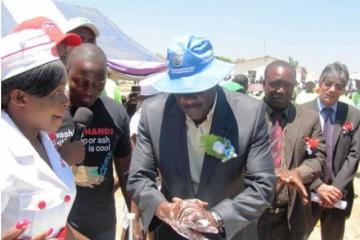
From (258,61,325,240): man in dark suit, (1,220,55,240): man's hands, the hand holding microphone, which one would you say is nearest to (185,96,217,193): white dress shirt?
the hand holding microphone

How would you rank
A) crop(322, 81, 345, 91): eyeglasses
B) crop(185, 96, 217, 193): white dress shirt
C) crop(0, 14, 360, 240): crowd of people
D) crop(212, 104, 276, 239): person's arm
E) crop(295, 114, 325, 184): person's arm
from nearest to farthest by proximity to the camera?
crop(0, 14, 360, 240): crowd of people
crop(212, 104, 276, 239): person's arm
crop(185, 96, 217, 193): white dress shirt
crop(295, 114, 325, 184): person's arm
crop(322, 81, 345, 91): eyeglasses

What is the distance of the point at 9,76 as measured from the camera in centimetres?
163

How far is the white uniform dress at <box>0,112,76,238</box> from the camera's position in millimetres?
1516

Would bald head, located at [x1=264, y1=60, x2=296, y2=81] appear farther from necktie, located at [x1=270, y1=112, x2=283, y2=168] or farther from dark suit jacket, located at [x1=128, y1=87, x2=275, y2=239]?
dark suit jacket, located at [x1=128, y1=87, x2=275, y2=239]

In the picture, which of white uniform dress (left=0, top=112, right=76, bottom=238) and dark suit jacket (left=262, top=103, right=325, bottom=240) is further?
dark suit jacket (left=262, top=103, right=325, bottom=240)

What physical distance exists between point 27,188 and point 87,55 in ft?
4.81

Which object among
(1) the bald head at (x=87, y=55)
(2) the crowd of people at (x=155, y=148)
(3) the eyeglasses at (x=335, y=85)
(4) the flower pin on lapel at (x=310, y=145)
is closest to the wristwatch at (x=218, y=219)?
(2) the crowd of people at (x=155, y=148)

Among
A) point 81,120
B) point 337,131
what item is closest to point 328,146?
point 337,131

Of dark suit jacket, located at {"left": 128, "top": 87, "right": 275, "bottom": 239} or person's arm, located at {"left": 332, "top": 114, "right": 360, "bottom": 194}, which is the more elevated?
dark suit jacket, located at {"left": 128, "top": 87, "right": 275, "bottom": 239}

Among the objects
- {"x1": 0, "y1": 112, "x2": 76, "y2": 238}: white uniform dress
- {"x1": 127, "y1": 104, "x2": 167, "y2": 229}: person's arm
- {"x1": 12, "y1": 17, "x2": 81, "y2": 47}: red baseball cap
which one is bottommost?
{"x1": 127, "y1": 104, "x2": 167, "y2": 229}: person's arm

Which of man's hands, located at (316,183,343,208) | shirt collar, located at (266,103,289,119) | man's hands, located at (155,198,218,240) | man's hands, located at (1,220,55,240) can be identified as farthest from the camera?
man's hands, located at (316,183,343,208)

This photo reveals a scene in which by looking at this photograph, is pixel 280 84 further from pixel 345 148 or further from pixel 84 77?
pixel 84 77

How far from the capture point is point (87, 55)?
9.43 ft

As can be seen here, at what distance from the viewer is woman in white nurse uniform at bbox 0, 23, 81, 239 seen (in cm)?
153
